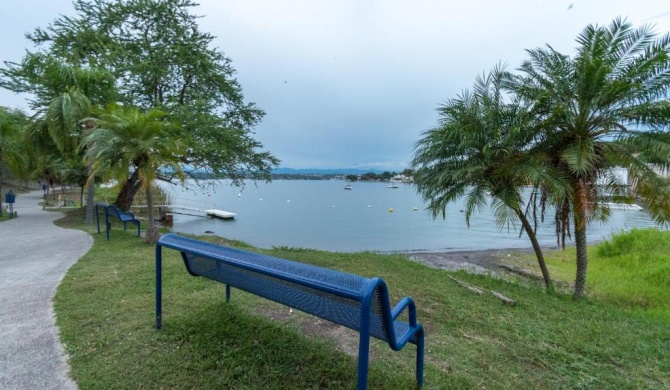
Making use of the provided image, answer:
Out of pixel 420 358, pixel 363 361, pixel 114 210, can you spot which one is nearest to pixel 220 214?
pixel 114 210

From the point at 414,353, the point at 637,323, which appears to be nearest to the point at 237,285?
the point at 414,353

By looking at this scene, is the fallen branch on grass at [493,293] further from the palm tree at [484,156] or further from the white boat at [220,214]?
the white boat at [220,214]

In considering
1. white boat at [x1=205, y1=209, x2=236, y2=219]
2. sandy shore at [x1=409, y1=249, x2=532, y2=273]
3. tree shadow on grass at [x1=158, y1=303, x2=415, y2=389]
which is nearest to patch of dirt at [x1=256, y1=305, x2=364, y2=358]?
tree shadow on grass at [x1=158, y1=303, x2=415, y2=389]

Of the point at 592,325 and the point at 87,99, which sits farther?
the point at 87,99

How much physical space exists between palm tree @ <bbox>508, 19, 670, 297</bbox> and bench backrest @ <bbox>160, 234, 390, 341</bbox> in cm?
593

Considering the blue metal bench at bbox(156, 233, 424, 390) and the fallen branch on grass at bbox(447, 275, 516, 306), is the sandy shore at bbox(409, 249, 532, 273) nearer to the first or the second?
the fallen branch on grass at bbox(447, 275, 516, 306)

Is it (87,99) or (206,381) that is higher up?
(87,99)

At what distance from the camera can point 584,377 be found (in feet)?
9.62

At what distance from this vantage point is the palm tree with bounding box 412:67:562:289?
7184 mm

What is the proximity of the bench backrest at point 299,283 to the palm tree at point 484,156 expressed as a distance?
569 cm

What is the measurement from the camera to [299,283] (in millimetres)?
2012

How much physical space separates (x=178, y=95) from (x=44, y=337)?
1450cm

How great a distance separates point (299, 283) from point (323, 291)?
0.50 ft

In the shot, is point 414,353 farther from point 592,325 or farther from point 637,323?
point 637,323
